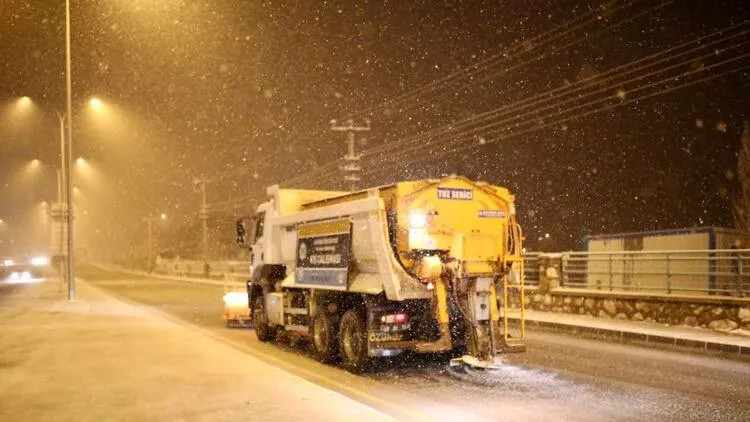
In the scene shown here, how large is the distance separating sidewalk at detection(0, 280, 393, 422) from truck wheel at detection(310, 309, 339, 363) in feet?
4.94

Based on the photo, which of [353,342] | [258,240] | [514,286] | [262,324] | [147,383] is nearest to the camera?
[147,383]

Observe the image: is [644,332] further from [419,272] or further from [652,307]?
[419,272]

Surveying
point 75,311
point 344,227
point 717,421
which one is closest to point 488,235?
point 344,227

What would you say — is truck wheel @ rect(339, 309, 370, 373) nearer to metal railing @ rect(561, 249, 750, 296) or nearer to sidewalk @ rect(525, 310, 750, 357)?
sidewalk @ rect(525, 310, 750, 357)

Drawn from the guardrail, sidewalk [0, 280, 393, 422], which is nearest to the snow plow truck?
sidewalk [0, 280, 393, 422]

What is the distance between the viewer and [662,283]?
1992 cm

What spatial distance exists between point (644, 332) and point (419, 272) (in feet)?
→ 21.9

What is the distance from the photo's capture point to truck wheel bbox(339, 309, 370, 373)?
10851 millimetres

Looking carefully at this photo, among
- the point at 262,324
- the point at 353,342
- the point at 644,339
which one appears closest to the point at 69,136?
the point at 262,324

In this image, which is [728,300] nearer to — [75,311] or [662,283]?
[662,283]

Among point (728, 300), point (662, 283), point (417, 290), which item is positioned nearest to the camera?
point (417, 290)

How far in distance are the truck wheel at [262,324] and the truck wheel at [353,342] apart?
383 centimetres

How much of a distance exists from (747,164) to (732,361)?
28059 millimetres

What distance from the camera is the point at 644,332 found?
1474 cm
